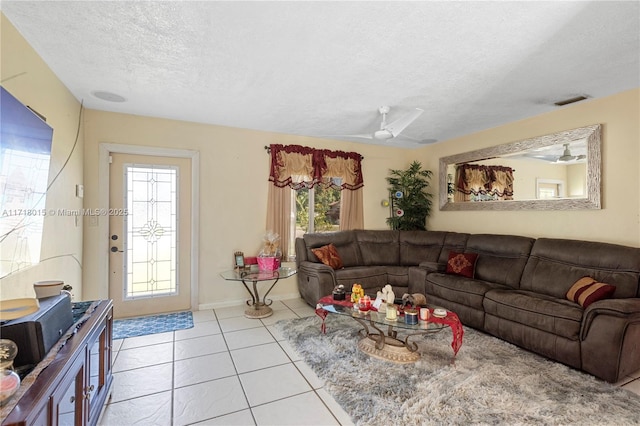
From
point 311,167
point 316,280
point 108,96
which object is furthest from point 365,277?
point 108,96

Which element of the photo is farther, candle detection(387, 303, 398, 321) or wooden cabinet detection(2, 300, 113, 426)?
candle detection(387, 303, 398, 321)

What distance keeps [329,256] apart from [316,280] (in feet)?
1.76

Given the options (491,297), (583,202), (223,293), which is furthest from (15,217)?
(583,202)

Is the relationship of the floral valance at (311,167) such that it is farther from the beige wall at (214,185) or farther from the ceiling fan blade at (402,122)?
the ceiling fan blade at (402,122)

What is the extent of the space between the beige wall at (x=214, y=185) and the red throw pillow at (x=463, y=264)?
2.29 metres

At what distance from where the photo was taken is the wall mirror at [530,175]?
10.5ft

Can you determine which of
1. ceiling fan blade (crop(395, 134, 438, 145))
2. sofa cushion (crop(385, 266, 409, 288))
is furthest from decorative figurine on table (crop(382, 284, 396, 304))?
ceiling fan blade (crop(395, 134, 438, 145))

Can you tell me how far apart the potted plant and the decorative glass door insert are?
138 inches

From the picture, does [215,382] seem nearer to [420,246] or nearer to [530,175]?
[420,246]

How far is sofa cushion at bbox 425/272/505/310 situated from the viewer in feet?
10.5

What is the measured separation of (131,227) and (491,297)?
4.27 metres

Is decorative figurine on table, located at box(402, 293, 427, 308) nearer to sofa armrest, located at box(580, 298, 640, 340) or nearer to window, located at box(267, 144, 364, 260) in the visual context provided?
sofa armrest, located at box(580, 298, 640, 340)

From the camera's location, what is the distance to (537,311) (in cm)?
266

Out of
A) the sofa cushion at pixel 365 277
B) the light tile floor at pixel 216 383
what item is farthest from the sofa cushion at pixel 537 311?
the sofa cushion at pixel 365 277
